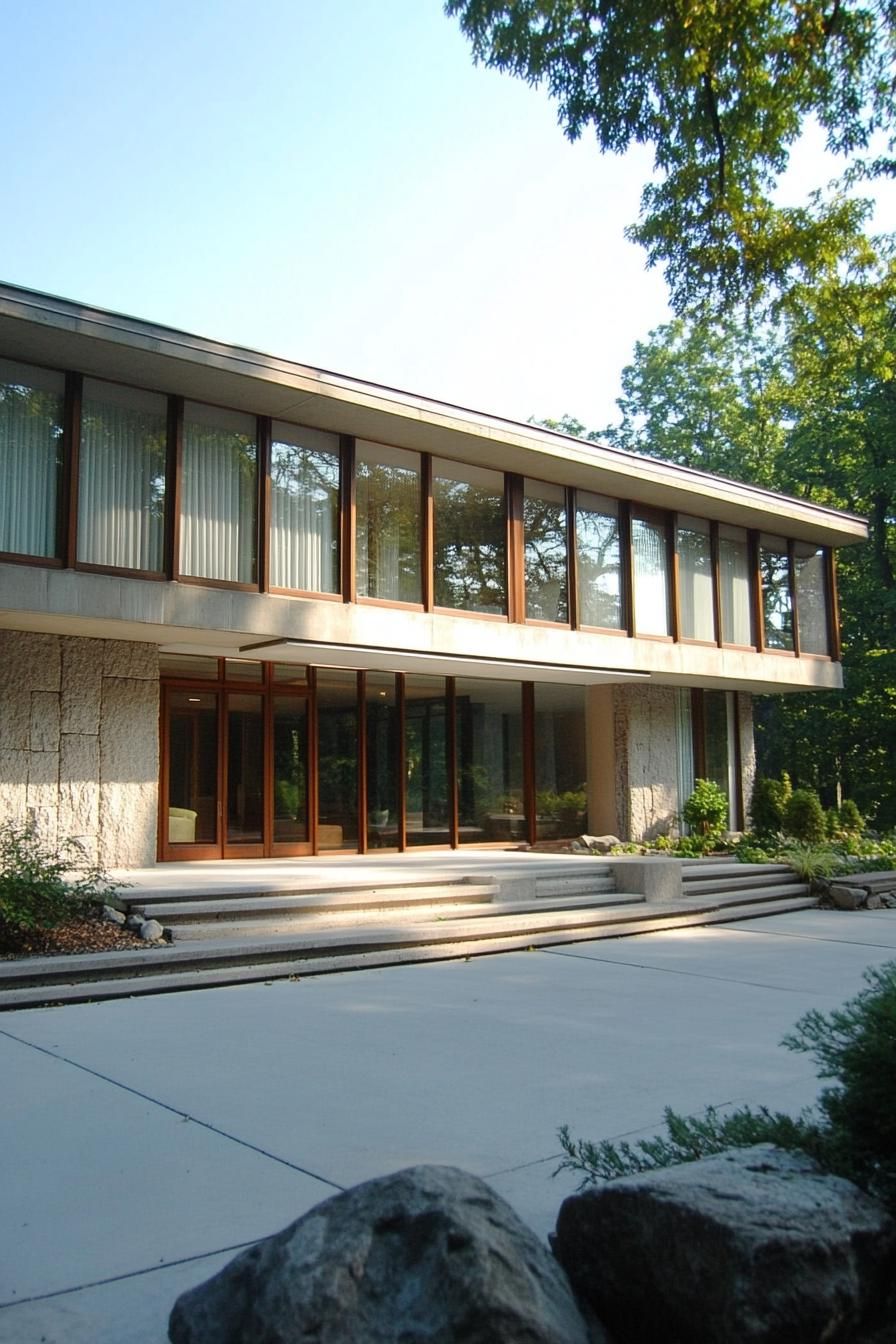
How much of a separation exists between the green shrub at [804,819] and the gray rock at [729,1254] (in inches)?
658

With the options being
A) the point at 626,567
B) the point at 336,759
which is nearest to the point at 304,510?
the point at 336,759

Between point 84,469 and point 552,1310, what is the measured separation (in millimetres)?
12275

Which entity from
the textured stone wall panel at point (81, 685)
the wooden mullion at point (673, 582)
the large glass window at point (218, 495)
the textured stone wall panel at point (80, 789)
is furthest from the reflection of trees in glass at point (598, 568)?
the textured stone wall panel at point (80, 789)

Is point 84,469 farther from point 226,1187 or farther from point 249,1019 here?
point 226,1187

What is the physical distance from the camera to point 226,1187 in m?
4.55

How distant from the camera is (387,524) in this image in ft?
53.7

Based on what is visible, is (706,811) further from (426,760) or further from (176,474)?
(176,474)

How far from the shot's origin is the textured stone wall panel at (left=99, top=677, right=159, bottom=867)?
14.2m

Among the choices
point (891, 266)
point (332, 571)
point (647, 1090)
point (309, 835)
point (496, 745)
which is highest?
point (891, 266)

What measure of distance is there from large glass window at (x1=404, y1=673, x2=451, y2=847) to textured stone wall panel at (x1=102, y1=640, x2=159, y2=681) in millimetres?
4604

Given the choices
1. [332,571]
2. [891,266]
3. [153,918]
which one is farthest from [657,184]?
[153,918]

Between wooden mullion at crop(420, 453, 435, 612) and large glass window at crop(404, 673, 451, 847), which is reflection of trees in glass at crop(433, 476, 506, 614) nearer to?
wooden mullion at crop(420, 453, 435, 612)

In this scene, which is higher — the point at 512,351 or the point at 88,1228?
the point at 512,351

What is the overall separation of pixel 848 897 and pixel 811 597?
360 inches
